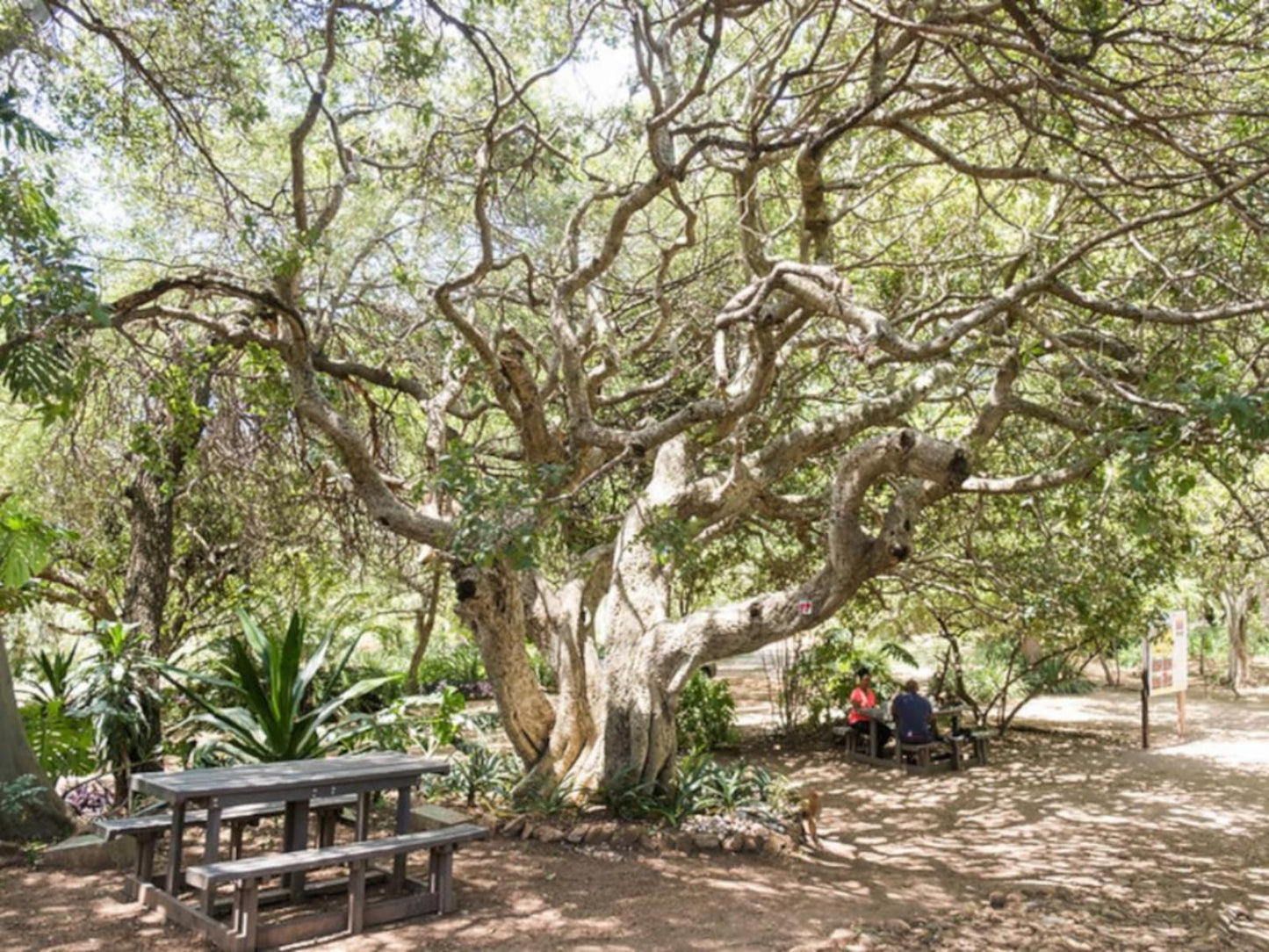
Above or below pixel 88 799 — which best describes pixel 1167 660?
above

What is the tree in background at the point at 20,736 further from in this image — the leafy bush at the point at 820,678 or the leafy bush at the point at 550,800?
the leafy bush at the point at 820,678

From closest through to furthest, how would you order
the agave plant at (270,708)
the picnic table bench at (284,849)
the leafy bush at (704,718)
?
the picnic table bench at (284,849) < the agave plant at (270,708) < the leafy bush at (704,718)

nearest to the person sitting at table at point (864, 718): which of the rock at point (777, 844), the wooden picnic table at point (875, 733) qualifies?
the wooden picnic table at point (875, 733)

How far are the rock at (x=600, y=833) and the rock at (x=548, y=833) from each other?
0.18m

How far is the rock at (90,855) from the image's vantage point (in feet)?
17.2

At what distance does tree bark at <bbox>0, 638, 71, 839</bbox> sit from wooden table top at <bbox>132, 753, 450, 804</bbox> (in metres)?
1.39

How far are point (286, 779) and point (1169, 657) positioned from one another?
11630mm

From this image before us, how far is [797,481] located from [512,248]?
3.61 metres

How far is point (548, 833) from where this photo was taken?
20.8 feet

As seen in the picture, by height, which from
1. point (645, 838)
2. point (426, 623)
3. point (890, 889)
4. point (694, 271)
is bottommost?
point (890, 889)

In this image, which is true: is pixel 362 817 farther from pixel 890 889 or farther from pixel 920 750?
pixel 920 750

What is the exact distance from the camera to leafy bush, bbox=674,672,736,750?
36.0 feet

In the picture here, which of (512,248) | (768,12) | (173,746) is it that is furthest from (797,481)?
(173,746)

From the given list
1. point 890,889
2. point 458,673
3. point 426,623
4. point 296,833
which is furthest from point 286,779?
A: point 458,673
